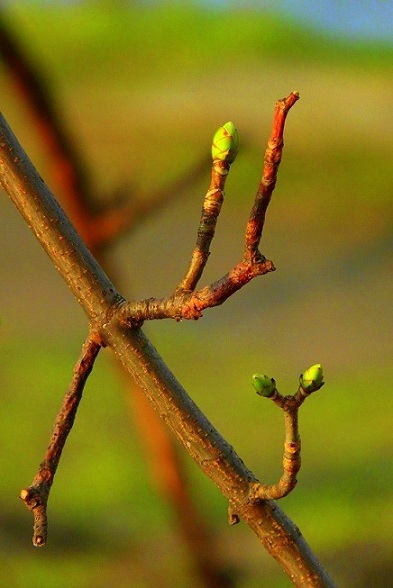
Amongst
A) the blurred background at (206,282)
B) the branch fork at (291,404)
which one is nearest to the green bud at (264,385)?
the branch fork at (291,404)

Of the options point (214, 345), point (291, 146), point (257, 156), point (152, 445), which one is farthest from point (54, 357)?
point (152, 445)

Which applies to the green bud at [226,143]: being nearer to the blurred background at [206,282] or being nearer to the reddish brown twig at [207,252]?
the reddish brown twig at [207,252]

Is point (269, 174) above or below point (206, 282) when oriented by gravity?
below

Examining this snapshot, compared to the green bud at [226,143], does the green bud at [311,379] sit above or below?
below

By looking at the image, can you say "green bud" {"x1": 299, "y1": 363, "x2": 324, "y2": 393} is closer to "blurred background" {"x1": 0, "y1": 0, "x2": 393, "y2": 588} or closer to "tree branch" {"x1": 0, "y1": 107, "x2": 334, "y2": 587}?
"tree branch" {"x1": 0, "y1": 107, "x2": 334, "y2": 587}

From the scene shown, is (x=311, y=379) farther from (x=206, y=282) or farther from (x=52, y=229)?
(x=206, y=282)

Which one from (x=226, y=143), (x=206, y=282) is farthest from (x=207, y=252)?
(x=206, y=282)

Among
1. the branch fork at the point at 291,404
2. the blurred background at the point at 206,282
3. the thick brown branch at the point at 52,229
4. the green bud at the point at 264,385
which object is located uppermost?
the blurred background at the point at 206,282
